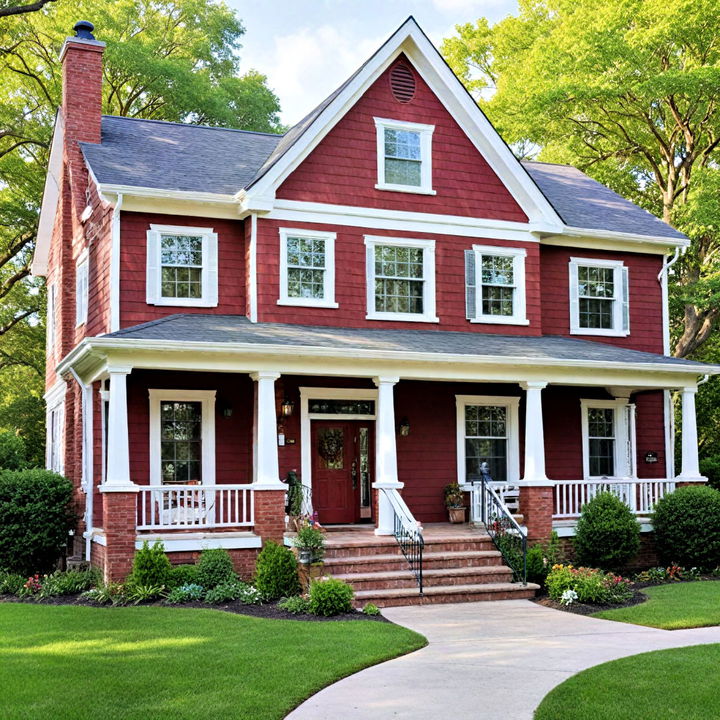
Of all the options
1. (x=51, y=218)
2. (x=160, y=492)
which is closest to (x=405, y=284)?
(x=160, y=492)

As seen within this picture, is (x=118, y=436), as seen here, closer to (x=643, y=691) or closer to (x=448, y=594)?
(x=448, y=594)

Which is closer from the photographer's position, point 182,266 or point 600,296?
point 182,266

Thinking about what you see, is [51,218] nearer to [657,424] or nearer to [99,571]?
[99,571]

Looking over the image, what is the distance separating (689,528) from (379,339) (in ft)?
21.7

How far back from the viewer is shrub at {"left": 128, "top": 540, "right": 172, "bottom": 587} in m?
14.2

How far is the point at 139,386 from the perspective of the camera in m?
17.2

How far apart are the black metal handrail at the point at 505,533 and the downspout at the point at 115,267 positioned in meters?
7.26

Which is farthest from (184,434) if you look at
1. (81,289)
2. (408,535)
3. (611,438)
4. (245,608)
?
(611,438)

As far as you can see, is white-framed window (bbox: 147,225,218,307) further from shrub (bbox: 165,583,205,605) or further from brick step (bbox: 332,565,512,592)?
brick step (bbox: 332,565,512,592)

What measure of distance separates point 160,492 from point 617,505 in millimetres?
7939

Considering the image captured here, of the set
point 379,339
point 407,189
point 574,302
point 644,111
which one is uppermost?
point 644,111

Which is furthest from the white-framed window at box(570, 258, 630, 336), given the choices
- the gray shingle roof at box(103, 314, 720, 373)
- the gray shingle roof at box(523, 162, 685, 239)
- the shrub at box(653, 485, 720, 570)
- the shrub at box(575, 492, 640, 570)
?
the shrub at box(575, 492, 640, 570)

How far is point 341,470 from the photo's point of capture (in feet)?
61.2

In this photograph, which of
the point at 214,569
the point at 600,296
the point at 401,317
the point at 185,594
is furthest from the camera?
the point at 600,296
